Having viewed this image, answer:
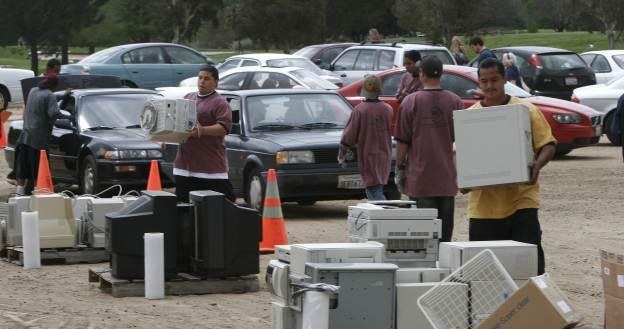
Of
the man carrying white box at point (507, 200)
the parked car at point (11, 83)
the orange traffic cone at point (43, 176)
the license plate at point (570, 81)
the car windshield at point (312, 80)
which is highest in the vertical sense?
the man carrying white box at point (507, 200)

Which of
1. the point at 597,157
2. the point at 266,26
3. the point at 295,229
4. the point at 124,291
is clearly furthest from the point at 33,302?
the point at 266,26

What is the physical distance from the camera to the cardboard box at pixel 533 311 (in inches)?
303

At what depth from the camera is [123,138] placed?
1806cm

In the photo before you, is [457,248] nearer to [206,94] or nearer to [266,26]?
[206,94]

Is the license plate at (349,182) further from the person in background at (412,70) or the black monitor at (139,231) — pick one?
the black monitor at (139,231)

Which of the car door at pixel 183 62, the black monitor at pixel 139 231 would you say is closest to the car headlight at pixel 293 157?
the black monitor at pixel 139 231

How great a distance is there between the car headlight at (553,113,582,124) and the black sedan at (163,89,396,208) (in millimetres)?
5378

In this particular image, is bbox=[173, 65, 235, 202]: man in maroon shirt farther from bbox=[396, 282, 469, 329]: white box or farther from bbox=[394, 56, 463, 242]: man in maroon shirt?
bbox=[396, 282, 469, 329]: white box

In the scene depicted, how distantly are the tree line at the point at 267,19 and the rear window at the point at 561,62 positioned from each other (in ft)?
89.1

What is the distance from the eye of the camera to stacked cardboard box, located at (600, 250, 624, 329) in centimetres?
845

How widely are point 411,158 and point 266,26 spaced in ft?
189

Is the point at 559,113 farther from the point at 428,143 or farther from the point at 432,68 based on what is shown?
the point at 428,143

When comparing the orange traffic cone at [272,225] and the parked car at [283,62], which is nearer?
the orange traffic cone at [272,225]

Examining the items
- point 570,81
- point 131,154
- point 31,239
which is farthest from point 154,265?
point 570,81
